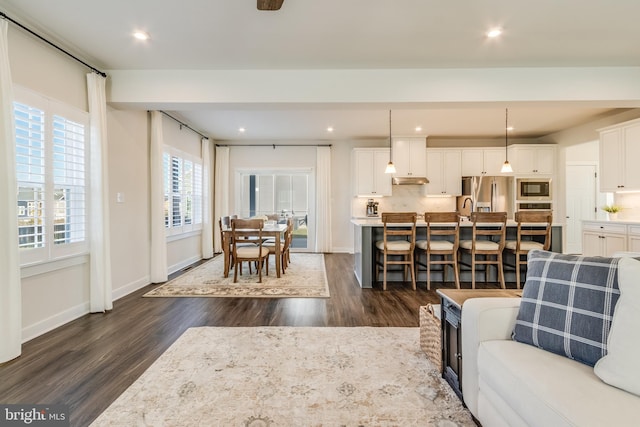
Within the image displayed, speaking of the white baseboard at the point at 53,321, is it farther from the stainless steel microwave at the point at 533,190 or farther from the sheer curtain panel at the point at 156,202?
the stainless steel microwave at the point at 533,190

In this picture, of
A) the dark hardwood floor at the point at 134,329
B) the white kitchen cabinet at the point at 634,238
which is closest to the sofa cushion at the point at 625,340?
the dark hardwood floor at the point at 134,329

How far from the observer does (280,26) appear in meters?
2.57

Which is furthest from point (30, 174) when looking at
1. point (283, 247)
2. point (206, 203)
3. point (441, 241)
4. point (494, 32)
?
point (441, 241)

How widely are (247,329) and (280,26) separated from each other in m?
2.71

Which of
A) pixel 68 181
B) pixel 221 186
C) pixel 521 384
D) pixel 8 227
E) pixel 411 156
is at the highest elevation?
pixel 411 156

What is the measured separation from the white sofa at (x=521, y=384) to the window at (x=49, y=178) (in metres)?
3.40

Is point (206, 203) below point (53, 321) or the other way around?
the other way around

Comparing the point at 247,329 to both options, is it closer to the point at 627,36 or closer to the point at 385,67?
the point at 385,67

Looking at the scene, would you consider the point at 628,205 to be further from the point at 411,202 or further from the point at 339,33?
the point at 339,33

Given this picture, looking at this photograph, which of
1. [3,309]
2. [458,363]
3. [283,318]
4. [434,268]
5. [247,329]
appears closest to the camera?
[458,363]

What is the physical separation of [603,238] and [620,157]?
4.05ft

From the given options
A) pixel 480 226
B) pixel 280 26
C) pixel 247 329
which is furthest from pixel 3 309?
pixel 480 226

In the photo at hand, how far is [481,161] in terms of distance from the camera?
6.42m

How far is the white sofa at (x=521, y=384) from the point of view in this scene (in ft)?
3.04
